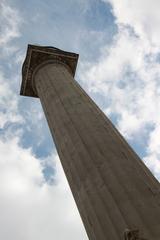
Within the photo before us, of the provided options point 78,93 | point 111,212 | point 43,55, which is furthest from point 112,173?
point 43,55

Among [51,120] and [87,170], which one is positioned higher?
[51,120]

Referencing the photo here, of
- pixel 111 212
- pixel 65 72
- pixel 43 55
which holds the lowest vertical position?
pixel 111 212

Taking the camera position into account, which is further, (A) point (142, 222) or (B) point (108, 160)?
(B) point (108, 160)

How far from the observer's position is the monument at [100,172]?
11.8 m

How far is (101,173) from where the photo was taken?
559 inches

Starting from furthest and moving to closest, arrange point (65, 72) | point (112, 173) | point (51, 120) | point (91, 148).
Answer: point (65, 72) < point (51, 120) < point (91, 148) < point (112, 173)

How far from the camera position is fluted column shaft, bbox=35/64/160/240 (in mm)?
11914

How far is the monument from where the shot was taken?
1183 centimetres

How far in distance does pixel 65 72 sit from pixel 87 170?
13087 mm

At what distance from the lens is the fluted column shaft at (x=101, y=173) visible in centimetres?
1191

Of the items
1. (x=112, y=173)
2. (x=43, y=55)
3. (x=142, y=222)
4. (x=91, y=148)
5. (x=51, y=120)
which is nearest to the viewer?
(x=142, y=222)

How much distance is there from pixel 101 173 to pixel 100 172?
91mm

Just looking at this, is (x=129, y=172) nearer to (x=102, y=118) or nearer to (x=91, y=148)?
(x=91, y=148)

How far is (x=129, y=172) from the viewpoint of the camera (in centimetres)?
1412
